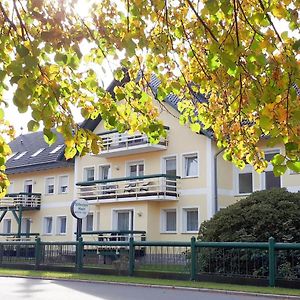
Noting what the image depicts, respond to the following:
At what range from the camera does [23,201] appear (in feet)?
135

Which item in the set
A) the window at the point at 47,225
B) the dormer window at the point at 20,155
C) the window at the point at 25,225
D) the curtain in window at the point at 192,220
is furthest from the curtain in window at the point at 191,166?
the dormer window at the point at 20,155

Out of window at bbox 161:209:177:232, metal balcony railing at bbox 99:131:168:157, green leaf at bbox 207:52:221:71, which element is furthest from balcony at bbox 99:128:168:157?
green leaf at bbox 207:52:221:71

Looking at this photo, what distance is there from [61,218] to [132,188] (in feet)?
31.9

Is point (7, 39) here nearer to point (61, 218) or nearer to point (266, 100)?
point (266, 100)

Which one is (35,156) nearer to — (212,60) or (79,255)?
(79,255)

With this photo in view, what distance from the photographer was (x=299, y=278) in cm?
1661

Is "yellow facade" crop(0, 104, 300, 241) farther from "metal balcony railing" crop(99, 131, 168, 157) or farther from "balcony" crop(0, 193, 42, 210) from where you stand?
"balcony" crop(0, 193, 42, 210)

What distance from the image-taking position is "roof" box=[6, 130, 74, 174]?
133 feet

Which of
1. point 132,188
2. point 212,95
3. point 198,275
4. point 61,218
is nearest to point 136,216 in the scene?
point 132,188

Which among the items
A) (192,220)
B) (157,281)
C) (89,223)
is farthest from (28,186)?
(157,281)

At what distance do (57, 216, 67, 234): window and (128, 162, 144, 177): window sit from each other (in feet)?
24.5

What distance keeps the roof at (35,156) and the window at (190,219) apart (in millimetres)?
10057

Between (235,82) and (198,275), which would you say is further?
(198,275)

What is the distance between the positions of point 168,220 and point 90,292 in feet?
54.7
